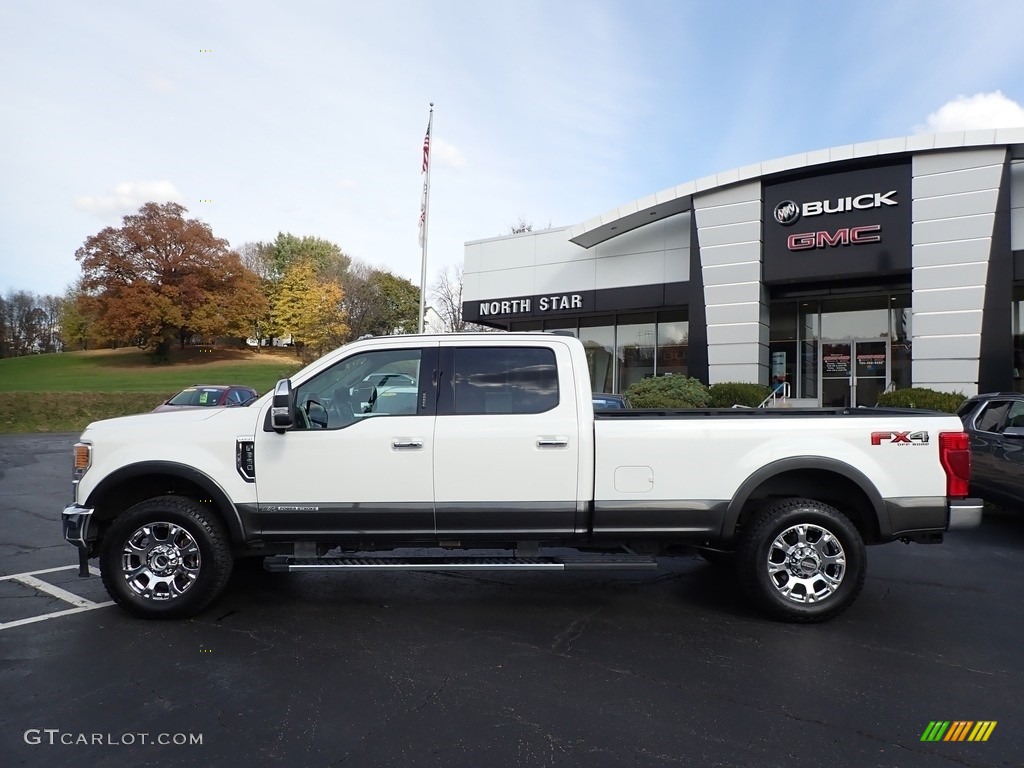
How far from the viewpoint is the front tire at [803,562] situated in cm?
477

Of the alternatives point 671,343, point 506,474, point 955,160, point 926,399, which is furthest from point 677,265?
point 506,474

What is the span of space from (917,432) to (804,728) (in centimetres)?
249

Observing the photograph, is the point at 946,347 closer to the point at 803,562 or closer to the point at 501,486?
the point at 803,562

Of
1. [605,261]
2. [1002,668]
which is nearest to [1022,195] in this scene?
[605,261]

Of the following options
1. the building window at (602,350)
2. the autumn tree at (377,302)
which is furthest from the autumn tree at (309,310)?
the building window at (602,350)

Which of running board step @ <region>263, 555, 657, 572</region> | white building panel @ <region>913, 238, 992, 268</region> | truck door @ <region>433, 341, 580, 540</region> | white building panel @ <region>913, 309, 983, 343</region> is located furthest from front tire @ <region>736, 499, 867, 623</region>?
white building panel @ <region>913, 238, 992, 268</region>

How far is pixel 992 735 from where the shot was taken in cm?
324

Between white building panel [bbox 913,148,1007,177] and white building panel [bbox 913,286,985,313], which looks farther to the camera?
white building panel [bbox 913,286,985,313]

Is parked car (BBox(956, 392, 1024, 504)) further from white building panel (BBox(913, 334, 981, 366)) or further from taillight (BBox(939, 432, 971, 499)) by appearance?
white building panel (BBox(913, 334, 981, 366))

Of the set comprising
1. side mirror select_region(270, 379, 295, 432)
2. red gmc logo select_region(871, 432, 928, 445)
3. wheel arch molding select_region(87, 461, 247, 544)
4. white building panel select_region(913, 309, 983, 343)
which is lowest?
wheel arch molding select_region(87, 461, 247, 544)

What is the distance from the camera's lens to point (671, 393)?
58.8ft

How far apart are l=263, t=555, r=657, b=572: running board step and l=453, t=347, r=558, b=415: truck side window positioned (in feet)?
3.55

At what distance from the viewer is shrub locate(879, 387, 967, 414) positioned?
1553cm

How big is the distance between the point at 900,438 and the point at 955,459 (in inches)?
15.2
